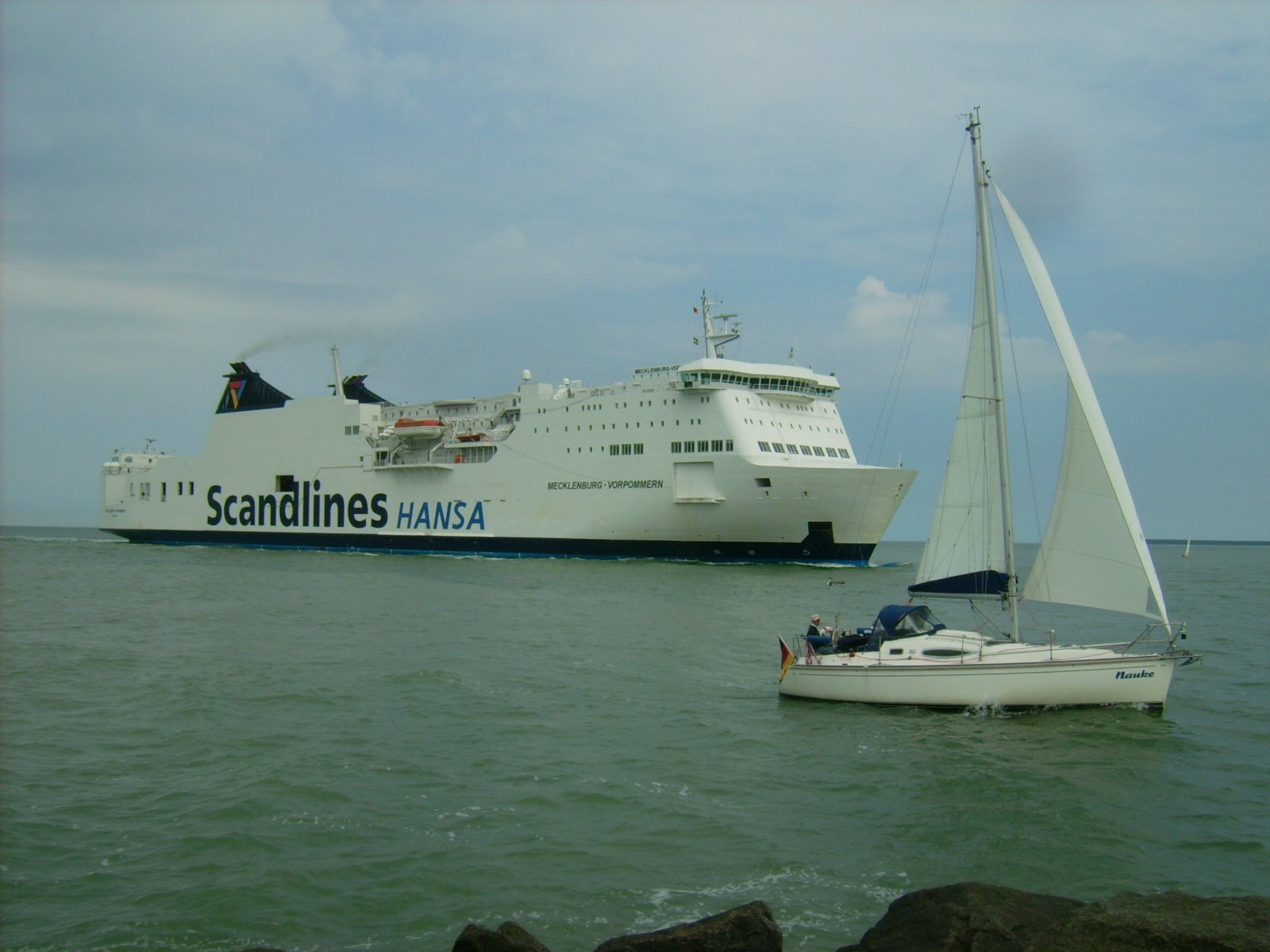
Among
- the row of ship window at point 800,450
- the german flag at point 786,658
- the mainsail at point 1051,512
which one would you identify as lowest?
the german flag at point 786,658

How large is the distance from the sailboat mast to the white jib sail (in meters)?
0.44

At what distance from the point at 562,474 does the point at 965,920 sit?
34.0 m

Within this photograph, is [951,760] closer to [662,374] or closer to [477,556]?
[662,374]

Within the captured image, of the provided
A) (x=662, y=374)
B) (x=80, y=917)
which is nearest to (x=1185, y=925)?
(x=80, y=917)

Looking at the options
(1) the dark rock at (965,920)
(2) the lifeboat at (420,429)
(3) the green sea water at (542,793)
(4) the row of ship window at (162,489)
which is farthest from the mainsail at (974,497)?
(4) the row of ship window at (162,489)

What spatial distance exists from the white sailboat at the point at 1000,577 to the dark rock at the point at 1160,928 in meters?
6.61

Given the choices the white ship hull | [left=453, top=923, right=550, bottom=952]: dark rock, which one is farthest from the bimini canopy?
the white ship hull

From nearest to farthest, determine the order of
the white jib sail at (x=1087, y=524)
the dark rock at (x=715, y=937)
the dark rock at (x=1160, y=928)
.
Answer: the dark rock at (x=1160, y=928) → the dark rock at (x=715, y=937) → the white jib sail at (x=1087, y=524)

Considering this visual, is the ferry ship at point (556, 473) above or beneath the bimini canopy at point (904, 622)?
above

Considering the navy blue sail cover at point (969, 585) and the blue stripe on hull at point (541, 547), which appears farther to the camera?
the blue stripe on hull at point (541, 547)

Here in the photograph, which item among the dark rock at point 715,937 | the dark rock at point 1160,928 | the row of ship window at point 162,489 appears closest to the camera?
the dark rock at point 1160,928

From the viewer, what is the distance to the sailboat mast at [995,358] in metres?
13.1

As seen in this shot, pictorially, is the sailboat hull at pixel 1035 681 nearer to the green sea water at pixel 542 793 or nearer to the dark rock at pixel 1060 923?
the green sea water at pixel 542 793

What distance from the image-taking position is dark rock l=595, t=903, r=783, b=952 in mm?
5605
